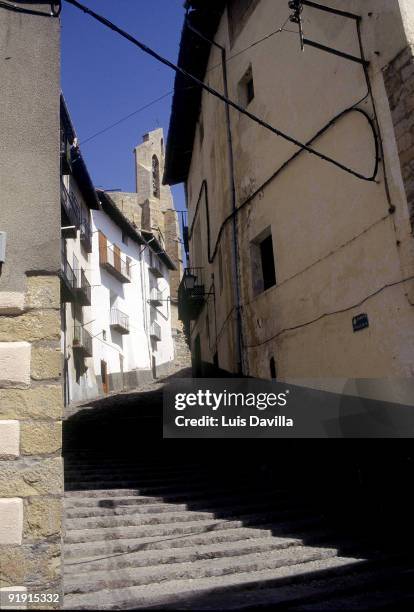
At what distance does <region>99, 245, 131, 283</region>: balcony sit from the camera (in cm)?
2247

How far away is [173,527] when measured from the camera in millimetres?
6066

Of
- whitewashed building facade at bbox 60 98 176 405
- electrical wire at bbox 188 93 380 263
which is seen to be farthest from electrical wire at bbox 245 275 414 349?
whitewashed building facade at bbox 60 98 176 405

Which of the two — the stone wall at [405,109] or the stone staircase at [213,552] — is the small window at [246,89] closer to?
the stone wall at [405,109]

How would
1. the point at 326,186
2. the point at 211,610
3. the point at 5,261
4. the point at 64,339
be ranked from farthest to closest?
the point at 64,339 < the point at 326,186 < the point at 211,610 < the point at 5,261

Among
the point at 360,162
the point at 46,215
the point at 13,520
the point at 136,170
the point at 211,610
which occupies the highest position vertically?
the point at 136,170

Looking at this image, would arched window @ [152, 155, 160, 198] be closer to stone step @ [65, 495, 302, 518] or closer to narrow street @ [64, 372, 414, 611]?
narrow street @ [64, 372, 414, 611]

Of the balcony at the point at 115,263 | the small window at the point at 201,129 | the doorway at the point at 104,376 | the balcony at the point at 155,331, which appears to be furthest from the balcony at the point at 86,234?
the balcony at the point at 155,331

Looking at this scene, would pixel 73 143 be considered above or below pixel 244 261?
above

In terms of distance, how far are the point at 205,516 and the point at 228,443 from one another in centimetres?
254

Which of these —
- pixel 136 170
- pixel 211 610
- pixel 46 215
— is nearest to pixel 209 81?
pixel 46 215

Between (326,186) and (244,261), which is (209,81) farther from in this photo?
(326,186)

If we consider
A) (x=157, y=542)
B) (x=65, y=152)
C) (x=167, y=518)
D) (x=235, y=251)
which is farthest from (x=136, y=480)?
(x=65, y=152)

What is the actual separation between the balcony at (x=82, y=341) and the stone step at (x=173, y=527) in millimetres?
12192

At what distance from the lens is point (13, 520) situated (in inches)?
127
